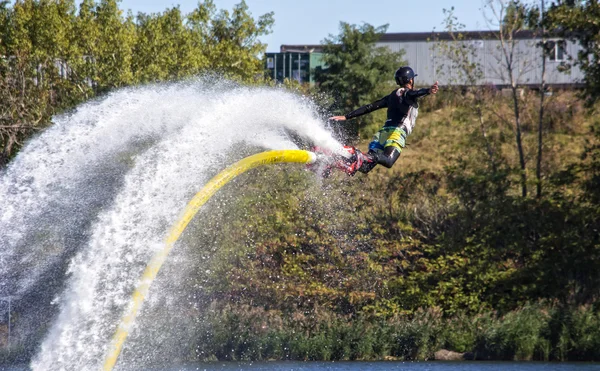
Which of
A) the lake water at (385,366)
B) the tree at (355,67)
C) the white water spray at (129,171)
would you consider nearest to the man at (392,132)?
the white water spray at (129,171)

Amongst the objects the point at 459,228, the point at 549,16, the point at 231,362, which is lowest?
the point at 231,362

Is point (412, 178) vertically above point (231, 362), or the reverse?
point (412, 178)

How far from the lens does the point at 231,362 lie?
26.9 metres

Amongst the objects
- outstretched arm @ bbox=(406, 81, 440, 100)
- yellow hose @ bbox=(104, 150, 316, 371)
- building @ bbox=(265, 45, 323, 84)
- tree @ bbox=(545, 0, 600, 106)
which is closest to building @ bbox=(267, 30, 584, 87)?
building @ bbox=(265, 45, 323, 84)

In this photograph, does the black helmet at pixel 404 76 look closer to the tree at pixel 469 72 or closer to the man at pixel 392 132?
the man at pixel 392 132

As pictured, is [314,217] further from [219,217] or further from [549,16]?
[549,16]

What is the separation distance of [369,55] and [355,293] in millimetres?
16861

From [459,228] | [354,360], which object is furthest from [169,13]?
[354,360]

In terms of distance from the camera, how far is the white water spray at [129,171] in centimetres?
1598

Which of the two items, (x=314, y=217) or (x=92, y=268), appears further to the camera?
(x=314, y=217)

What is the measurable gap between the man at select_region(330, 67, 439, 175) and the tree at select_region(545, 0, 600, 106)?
15.5m

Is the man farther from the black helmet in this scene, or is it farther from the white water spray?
the white water spray

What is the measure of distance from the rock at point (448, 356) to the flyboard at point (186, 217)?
39.0 ft

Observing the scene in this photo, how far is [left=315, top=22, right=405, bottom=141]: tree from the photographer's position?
136 ft
